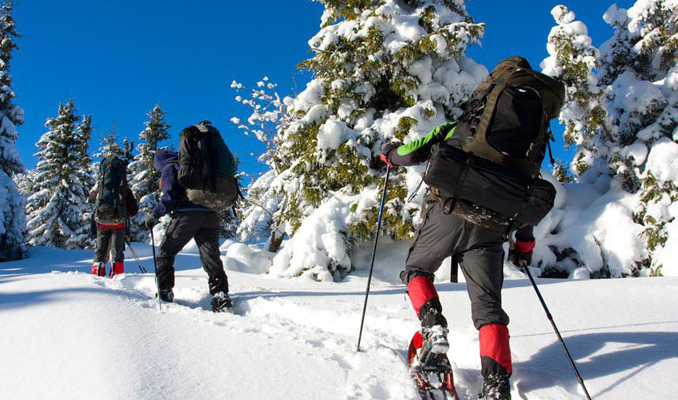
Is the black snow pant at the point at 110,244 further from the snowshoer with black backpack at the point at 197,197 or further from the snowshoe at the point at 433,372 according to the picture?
the snowshoe at the point at 433,372

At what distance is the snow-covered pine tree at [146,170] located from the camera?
23250mm

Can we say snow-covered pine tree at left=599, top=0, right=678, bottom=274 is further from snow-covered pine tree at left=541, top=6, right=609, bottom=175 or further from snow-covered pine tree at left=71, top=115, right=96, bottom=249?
snow-covered pine tree at left=71, top=115, right=96, bottom=249

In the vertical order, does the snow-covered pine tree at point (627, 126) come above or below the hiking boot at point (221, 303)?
above

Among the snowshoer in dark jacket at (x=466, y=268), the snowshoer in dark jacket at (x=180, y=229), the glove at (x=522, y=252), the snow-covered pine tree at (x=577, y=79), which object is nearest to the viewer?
the snowshoer in dark jacket at (x=466, y=268)

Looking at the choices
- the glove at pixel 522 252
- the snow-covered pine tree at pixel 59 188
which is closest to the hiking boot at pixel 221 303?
the glove at pixel 522 252

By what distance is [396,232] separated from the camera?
6.93 m

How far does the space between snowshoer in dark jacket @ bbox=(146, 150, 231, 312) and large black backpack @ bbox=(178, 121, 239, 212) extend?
0.56 ft

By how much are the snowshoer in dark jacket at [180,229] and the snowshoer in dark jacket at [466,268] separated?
2.41 metres

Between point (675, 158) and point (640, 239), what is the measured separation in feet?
6.43

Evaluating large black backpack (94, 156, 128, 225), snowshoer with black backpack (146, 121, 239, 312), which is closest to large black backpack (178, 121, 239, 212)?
snowshoer with black backpack (146, 121, 239, 312)

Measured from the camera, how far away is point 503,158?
2113 mm

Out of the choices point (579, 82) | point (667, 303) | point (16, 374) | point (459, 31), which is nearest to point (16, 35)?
point (459, 31)

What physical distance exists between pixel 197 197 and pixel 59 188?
971 inches

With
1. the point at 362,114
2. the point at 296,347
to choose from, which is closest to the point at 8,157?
the point at 362,114
